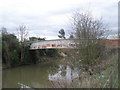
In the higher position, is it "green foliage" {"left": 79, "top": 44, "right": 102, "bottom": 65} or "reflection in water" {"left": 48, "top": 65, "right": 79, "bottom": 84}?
"green foliage" {"left": 79, "top": 44, "right": 102, "bottom": 65}

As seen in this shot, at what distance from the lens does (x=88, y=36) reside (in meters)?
6.52

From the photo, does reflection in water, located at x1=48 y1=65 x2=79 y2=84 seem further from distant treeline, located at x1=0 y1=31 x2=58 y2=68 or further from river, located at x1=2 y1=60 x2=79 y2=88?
distant treeline, located at x1=0 y1=31 x2=58 y2=68

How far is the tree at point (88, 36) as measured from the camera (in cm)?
625

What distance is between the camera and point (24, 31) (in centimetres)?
2042

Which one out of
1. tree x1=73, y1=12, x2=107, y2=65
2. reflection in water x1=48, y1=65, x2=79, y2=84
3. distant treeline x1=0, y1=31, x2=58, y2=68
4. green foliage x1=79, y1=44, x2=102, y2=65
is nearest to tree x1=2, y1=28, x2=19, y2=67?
distant treeline x1=0, y1=31, x2=58, y2=68

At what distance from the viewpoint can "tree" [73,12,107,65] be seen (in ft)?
20.5

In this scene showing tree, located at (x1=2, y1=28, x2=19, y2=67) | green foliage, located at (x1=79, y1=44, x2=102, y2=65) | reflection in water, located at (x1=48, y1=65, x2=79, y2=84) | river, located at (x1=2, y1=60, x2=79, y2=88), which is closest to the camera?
reflection in water, located at (x1=48, y1=65, x2=79, y2=84)

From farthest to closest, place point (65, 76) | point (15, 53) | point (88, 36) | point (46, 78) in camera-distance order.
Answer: point (15, 53) < point (46, 78) < point (88, 36) < point (65, 76)

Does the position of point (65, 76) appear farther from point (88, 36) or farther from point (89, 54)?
point (88, 36)

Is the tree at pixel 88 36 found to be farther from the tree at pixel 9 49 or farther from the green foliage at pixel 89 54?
the tree at pixel 9 49

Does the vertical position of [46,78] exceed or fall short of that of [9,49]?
it falls short

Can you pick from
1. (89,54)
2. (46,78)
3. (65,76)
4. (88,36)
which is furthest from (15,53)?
(65,76)

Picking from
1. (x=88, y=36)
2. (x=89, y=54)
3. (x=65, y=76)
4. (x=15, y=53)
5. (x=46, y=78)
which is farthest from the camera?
(x=15, y=53)

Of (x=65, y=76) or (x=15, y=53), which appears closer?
(x=65, y=76)
